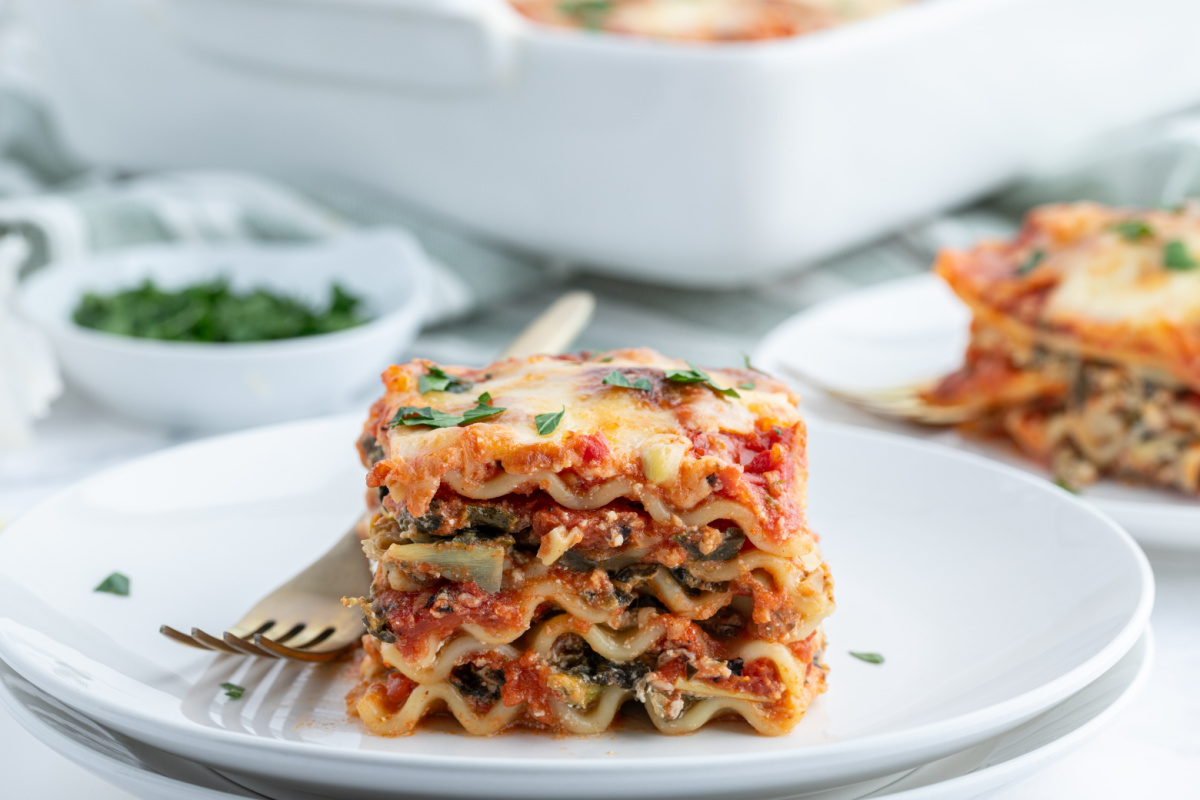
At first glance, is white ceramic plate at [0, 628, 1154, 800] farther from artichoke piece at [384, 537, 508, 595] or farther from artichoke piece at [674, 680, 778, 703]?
artichoke piece at [384, 537, 508, 595]

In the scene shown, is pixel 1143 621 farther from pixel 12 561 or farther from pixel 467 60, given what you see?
pixel 467 60

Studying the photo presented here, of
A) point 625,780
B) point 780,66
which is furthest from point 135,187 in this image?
point 625,780

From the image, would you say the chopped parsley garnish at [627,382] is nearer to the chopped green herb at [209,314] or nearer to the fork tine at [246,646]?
the fork tine at [246,646]

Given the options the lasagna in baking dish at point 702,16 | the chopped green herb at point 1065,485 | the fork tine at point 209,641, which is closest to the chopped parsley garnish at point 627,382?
the fork tine at point 209,641

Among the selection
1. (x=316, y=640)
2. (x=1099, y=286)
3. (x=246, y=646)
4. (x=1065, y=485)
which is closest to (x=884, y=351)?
(x=1099, y=286)

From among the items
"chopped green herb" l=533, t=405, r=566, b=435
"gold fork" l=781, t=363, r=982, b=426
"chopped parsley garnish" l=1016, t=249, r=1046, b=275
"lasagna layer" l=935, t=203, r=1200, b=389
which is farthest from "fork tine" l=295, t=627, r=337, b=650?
"chopped parsley garnish" l=1016, t=249, r=1046, b=275

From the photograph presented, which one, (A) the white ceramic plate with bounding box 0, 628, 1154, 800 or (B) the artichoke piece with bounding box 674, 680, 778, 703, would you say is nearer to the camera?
(A) the white ceramic plate with bounding box 0, 628, 1154, 800

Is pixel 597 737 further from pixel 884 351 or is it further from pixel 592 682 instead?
pixel 884 351
